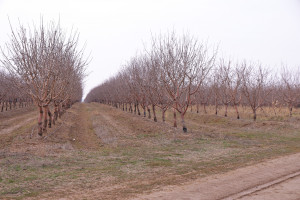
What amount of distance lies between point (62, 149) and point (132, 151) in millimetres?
3073

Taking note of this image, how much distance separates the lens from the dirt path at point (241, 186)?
5.30 meters

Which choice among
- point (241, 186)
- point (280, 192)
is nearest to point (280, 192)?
point (280, 192)

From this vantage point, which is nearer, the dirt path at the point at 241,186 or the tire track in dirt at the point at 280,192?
the tire track in dirt at the point at 280,192

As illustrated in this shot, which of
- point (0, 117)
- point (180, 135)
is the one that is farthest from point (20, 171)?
point (0, 117)

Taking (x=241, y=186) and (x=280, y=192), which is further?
(x=241, y=186)

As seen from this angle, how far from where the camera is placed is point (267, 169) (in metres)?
7.51

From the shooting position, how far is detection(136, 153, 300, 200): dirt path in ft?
17.4

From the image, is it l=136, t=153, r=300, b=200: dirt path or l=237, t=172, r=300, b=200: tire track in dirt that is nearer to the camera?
l=237, t=172, r=300, b=200: tire track in dirt

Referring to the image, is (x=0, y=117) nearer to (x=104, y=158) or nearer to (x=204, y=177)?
(x=104, y=158)

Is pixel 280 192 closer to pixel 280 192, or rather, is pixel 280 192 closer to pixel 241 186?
pixel 280 192

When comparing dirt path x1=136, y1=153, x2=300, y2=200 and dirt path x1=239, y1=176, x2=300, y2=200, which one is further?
dirt path x1=136, y1=153, x2=300, y2=200

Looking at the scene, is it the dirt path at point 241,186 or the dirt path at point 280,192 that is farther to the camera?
the dirt path at point 241,186

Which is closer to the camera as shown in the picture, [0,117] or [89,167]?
[89,167]

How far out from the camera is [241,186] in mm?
5961
